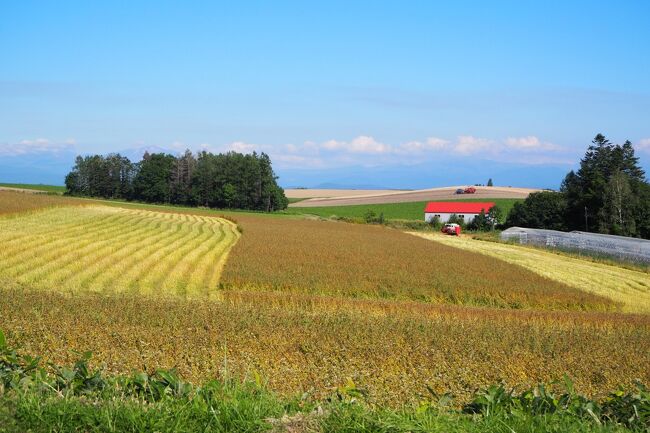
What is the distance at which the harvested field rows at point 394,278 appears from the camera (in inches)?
916

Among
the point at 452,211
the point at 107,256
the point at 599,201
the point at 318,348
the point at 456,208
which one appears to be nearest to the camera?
the point at 318,348

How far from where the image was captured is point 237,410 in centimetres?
496

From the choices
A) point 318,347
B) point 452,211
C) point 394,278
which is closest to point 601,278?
point 394,278

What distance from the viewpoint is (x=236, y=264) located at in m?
25.9

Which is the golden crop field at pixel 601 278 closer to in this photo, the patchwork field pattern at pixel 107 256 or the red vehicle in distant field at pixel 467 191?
the patchwork field pattern at pixel 107 256

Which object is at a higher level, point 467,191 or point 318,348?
point 467,191

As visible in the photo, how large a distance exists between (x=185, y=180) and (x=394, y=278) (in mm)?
99207

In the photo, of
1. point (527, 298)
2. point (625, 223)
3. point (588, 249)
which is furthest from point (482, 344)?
point (625, 223)

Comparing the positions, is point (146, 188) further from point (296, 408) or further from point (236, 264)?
point (296, 408)

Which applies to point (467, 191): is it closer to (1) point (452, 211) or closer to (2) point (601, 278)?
(1) point (452, 211)

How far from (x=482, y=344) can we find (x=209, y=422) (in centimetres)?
540

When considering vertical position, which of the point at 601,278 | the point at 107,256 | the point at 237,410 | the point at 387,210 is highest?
the point at 237,410

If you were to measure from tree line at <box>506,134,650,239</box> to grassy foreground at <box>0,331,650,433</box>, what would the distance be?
240 ft

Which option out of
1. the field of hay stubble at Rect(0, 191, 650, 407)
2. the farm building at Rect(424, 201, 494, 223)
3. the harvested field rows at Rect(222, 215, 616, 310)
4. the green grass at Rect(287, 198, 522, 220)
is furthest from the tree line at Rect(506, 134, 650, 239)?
the field of hay stubble at Rect(0, 191, 650, 407)
